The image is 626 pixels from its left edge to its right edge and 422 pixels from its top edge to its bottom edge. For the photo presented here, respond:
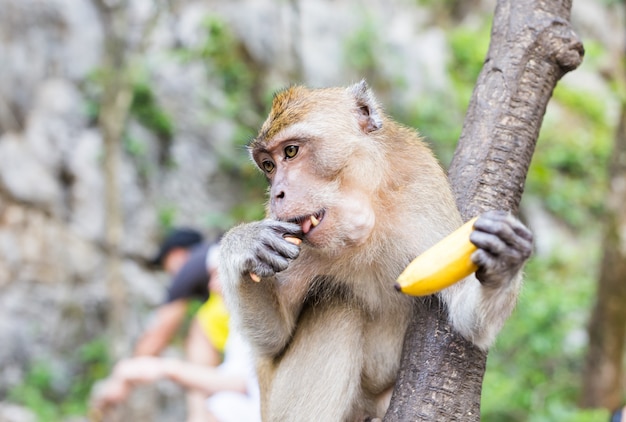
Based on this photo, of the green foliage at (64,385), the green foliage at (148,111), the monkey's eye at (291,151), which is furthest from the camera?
the green foliage at (148,111)

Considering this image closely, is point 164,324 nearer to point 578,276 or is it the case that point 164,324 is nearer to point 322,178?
point 322,178

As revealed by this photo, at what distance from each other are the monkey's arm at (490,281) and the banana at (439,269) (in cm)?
4

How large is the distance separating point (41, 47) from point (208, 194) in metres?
3.57

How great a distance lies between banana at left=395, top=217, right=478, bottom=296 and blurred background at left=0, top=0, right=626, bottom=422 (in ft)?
21.1

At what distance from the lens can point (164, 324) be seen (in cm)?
654

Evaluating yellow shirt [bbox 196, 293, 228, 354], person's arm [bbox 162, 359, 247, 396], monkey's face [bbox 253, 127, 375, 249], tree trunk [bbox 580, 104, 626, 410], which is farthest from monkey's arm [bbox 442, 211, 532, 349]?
tree trunk [bbox 580, 104, 626, 410]

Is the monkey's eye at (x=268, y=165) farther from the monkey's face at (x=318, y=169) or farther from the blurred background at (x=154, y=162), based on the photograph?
the blurred background at (x=154, y=162)

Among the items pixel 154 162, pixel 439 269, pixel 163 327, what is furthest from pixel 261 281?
pixel 154 162

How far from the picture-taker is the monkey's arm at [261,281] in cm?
263

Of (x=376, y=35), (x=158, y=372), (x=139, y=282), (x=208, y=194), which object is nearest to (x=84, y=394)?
(x=139, y=282)

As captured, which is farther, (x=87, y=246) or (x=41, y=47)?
(x=41, y=47)

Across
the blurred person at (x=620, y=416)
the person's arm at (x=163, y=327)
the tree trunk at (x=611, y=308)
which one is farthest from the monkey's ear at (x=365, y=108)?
the tree trunk at (x=611, y=308)

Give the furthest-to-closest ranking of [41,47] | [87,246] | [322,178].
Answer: [41,47] < [87,246] < [322,178]

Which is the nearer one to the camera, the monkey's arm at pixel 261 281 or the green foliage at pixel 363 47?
the monkey's arm at pixel 261 281
